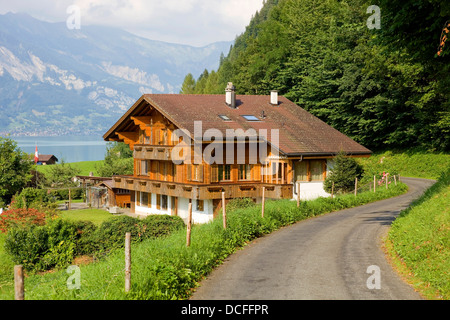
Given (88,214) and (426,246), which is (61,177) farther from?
(426,246)

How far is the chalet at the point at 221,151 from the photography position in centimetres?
3797

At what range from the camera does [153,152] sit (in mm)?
42438

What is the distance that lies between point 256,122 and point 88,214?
18.9 metres

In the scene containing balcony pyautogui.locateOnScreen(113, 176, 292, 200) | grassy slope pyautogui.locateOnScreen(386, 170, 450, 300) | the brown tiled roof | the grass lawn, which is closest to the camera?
grassy slope pyautogui.locateOnScreen(386, 170, 450, 300)

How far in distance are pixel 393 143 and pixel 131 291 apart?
51.2 metres

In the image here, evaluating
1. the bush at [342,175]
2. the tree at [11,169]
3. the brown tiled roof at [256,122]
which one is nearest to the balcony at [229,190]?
the brown tiled roof at [256,122]

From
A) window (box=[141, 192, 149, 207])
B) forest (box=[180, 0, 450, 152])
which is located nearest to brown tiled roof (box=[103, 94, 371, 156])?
window (box=[141, 192, 149, 207])

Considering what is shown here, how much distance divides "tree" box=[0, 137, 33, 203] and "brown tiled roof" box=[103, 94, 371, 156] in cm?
1258

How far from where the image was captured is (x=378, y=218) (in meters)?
26.0

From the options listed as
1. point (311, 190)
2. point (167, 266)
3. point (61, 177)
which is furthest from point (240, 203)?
point (61, 177)

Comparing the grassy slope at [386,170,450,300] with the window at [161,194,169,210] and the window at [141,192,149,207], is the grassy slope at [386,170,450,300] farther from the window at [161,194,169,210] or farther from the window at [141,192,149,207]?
the window at [141,192,149,207]

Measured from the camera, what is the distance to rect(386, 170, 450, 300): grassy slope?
12.6m
